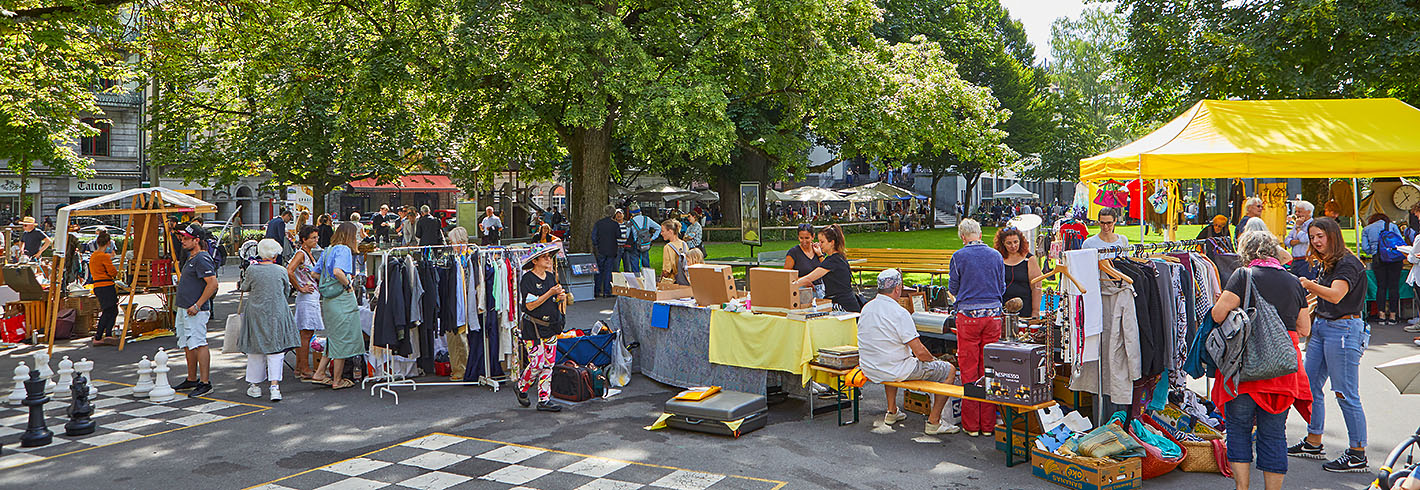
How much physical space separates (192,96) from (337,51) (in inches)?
325

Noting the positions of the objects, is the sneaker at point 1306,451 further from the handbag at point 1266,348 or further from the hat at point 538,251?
the hat at point 538,251

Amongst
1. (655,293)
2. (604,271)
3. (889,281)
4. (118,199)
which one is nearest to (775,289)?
(889,281)

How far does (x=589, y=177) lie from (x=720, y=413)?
1291 cm

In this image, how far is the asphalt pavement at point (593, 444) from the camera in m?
6.43

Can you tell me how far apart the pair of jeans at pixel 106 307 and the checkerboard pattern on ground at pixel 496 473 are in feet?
26.1

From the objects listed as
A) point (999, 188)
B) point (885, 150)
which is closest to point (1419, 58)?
point (885, 150)

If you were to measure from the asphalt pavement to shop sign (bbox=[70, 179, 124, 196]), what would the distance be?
40846mm

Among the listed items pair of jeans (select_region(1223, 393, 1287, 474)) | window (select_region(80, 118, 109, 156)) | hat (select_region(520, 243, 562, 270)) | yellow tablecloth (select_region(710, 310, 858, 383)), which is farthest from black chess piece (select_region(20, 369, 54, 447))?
window (select_region(80, 118, 109, 156))

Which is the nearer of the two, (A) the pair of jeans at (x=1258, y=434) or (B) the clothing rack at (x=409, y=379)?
(A) the pair of jeans at (x=1258, y=434)

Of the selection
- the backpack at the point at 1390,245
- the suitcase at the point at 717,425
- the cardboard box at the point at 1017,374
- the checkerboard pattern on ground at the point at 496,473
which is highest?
the backpack at the point at 1390,245

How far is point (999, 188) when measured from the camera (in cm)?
8331

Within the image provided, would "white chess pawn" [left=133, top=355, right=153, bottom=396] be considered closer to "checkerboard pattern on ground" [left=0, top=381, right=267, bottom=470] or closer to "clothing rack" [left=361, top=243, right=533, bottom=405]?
"checkerboard pattern on ground" [left=0, top=381, right=267, bottom=470]

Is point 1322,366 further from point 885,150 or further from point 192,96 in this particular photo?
point 192,96

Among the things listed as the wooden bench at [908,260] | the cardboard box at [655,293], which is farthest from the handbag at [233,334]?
the wooden bench at [908,260]
